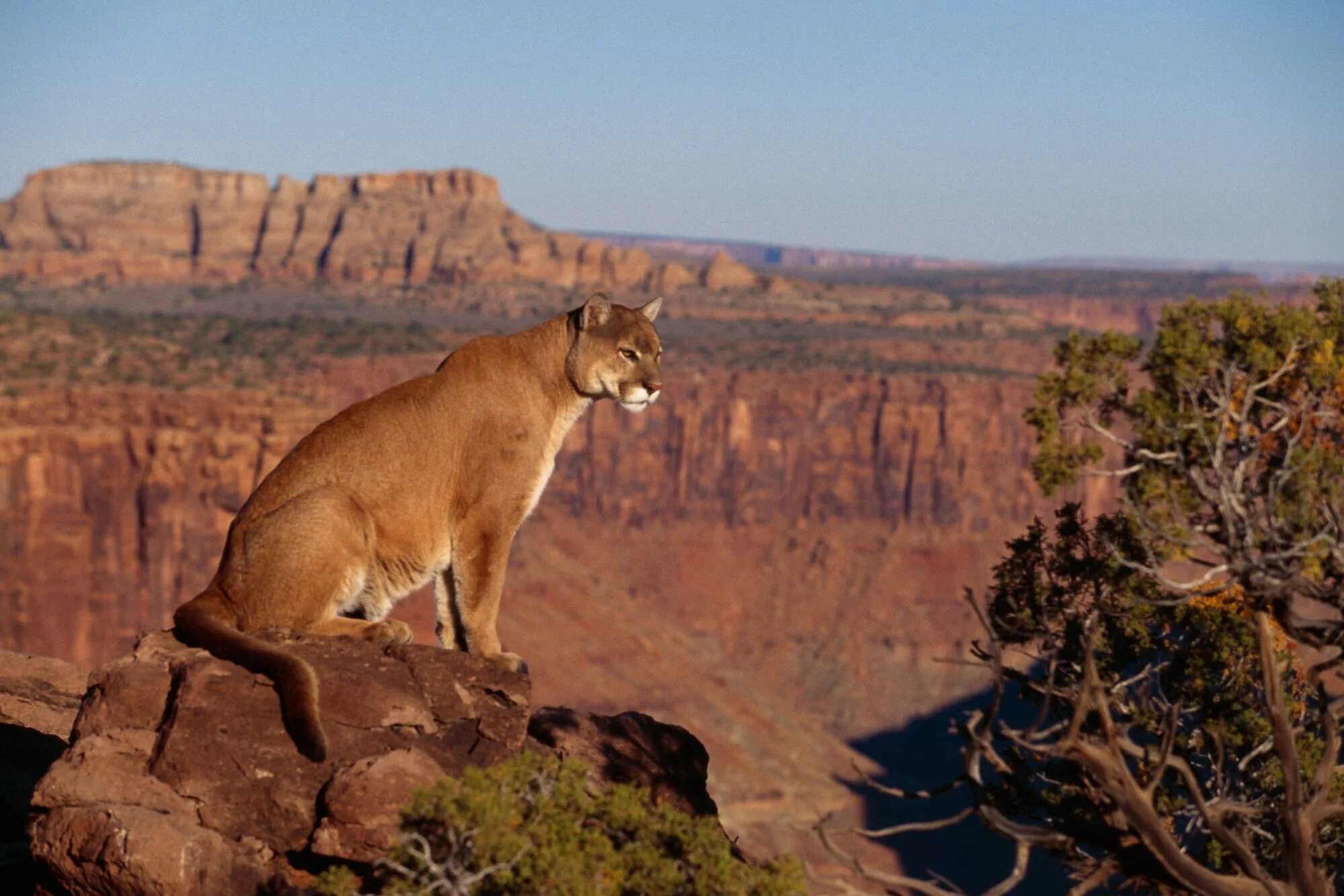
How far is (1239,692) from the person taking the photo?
13.2 metres

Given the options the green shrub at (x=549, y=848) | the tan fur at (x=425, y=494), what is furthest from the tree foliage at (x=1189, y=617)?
the tan fur at (x=425, y=494)

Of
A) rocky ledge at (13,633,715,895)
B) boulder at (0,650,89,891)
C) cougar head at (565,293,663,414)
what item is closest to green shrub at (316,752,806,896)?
rocky ledge at (13,633,715,895)

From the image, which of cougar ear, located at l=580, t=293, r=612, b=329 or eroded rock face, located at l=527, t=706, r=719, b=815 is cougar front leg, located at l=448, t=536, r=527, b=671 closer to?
eroded rock face, located at l=527, t=706, r=719, b=815

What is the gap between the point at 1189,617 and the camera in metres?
13.7

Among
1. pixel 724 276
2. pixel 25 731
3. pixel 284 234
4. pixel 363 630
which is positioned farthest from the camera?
pixel 284 234

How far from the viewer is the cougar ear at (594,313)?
416 inches

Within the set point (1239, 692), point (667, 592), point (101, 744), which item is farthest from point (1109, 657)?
point (667, 592)

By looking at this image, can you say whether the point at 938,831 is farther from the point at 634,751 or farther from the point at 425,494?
the point at 425,494

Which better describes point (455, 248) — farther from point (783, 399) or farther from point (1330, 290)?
point (1330, 290)

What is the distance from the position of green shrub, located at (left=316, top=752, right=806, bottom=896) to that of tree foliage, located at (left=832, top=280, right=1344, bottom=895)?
1402 millimetres

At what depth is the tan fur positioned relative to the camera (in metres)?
9.79

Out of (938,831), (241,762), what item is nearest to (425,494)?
(241,762)

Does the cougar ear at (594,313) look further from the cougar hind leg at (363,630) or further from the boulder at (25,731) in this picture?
the boulder at (25,731)

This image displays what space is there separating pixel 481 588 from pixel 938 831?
154ft
